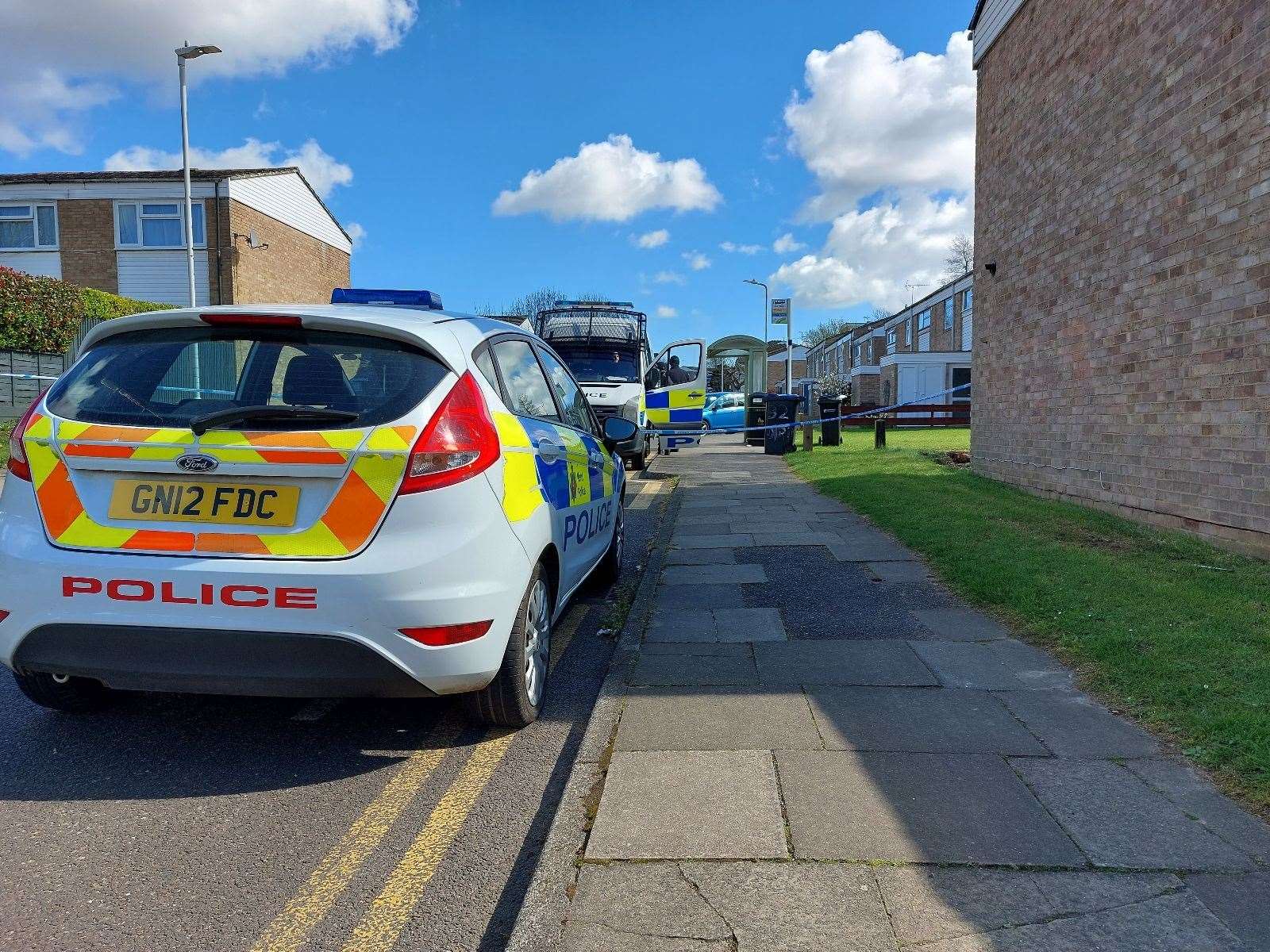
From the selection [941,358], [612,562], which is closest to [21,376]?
[612,562]

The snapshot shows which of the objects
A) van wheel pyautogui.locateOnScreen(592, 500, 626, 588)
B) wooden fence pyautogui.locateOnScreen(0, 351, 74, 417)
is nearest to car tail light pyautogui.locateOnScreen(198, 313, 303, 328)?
van wheel pyautogui.locateOnScreen(592, 500, 626, 588)

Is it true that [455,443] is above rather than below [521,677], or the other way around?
above

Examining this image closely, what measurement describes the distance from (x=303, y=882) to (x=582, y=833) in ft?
2.64

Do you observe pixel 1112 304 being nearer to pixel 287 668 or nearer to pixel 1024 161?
pixel 1024 161

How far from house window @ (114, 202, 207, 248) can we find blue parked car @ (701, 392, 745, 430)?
16.9 metres

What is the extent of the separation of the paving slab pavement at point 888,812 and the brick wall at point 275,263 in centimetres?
2380

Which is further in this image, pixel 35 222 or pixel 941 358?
pixel 941 358

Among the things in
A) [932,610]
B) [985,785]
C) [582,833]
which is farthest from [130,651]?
[932,610]

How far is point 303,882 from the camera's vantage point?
2609 millimetres

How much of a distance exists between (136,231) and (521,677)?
29458 mm

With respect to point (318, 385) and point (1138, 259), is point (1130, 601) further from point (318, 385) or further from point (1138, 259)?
point (318, 385)

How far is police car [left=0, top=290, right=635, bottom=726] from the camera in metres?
2.99

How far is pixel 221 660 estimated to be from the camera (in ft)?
9.90

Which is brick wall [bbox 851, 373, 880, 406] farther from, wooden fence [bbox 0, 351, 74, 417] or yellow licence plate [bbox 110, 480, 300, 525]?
yellow licence plate [bbox 110, 480, 300, 525]
